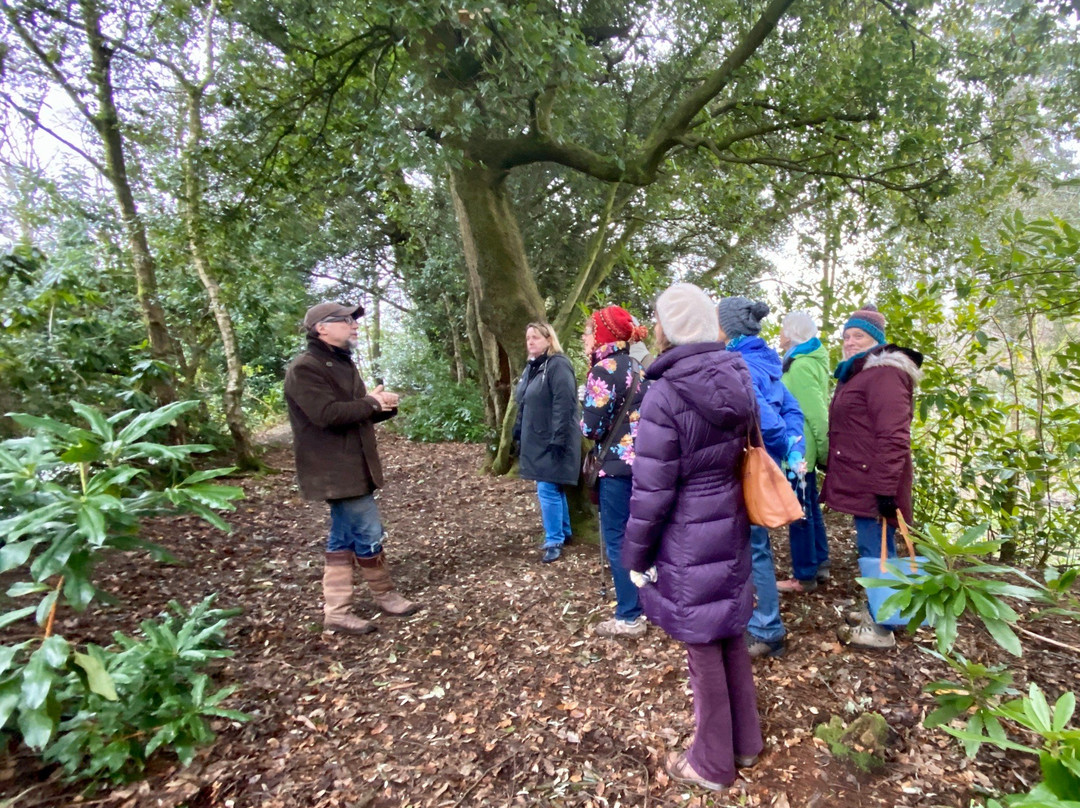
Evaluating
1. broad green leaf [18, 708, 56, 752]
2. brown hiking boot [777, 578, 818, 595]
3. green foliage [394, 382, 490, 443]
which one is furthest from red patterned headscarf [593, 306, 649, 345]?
green foliage [394, 382, 490, 443]

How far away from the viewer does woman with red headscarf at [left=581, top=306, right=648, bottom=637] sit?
10.6 feet

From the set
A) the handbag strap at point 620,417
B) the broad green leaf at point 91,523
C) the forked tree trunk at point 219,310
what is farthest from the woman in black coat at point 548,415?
the forked tree trunk at point 219,310

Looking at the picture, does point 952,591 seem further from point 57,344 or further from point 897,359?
point 57,344

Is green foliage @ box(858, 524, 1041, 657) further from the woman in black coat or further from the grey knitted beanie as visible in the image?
the woman in black coat

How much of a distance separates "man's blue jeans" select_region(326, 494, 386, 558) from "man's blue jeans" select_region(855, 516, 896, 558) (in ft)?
8.83

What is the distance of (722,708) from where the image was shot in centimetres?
219

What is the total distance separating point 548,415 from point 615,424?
1.19m

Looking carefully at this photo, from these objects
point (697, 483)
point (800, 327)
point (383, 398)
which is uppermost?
point (800, 327)

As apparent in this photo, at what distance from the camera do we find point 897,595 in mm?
1902

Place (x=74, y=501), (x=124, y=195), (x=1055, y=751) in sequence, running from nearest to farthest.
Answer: (x=1055, y=751) → (x=74, y=501) → (x=124, y=195)

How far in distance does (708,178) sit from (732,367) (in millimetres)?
6107

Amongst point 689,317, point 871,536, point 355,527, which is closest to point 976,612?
point 871,536

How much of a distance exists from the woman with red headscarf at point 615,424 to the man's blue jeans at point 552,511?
49.6 inches

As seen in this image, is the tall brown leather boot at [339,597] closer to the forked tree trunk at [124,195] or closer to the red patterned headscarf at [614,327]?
the red patterned headscarf at [614,327]
